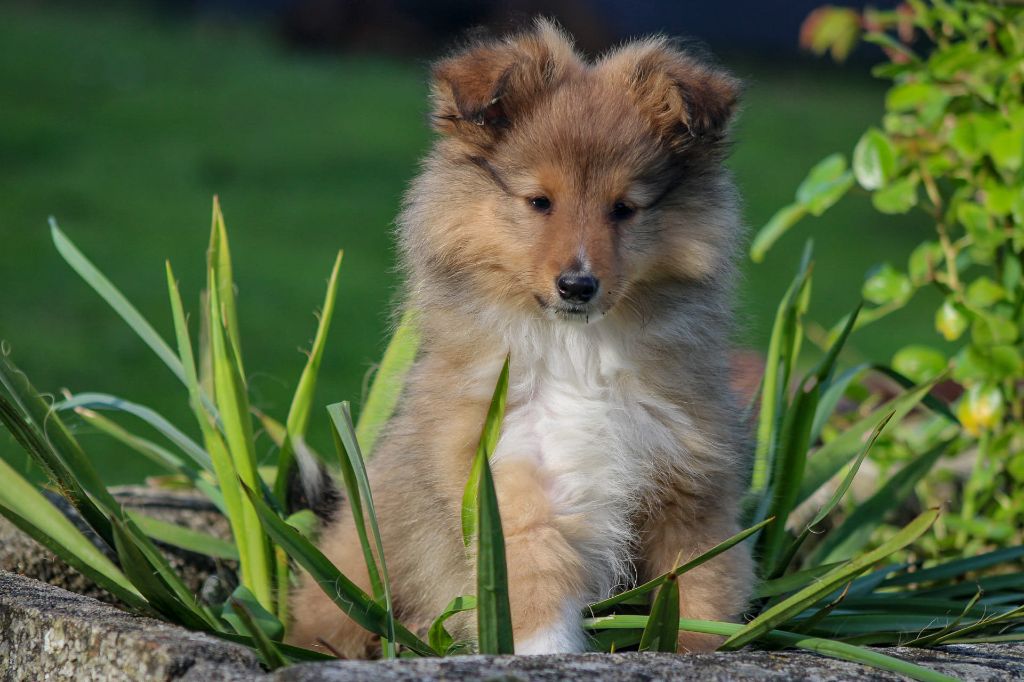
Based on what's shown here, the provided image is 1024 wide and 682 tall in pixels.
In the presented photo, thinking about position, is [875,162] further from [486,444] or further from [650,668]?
[650,668]

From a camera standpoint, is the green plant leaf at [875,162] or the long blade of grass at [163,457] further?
the green plant leaf at [875,162]

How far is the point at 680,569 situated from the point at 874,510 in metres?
1.34

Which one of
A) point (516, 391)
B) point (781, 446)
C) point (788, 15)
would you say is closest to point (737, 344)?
point (781, 446)

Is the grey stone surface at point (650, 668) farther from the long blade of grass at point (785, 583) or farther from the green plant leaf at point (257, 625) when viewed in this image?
the long blade of grass at point (785, 583)

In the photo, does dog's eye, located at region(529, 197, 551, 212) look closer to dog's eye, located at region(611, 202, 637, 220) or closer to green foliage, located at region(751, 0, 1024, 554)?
dog's eye, located at region(611, 202, 637, 220)

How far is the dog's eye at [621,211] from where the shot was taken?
9.04ft

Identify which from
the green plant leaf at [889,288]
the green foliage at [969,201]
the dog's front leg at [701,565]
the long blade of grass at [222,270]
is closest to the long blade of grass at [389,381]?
the long blade of grass at [222,270]

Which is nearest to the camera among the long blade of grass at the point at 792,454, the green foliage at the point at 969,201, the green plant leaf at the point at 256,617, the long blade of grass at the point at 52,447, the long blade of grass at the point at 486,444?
the long blade of grass at the point at 486,444

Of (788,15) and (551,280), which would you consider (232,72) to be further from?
(551,280)

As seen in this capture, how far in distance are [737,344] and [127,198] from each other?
24.8 feet

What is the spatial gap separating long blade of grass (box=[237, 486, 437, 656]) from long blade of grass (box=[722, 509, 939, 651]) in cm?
68

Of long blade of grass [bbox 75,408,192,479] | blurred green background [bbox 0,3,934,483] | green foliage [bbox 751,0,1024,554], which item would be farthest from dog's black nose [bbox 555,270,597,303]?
blurred green background [bbox 0,3,934,483]

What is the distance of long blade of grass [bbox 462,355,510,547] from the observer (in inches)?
102

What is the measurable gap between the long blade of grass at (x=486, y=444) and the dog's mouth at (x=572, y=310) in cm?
15
